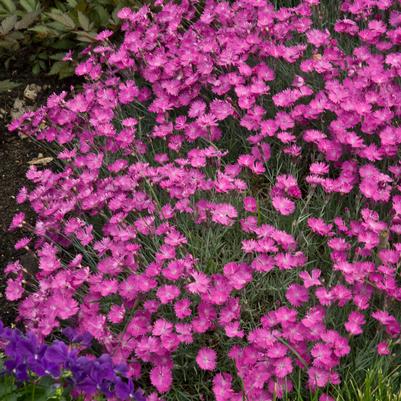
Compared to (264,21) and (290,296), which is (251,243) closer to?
(290,296)

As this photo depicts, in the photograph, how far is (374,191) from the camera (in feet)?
8.62

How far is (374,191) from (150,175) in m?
0.94

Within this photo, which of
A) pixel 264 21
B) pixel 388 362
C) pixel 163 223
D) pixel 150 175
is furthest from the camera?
pixel 264 21

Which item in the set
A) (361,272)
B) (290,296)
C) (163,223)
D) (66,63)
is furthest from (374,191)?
(66,63)

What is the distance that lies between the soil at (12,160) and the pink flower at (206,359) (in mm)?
975

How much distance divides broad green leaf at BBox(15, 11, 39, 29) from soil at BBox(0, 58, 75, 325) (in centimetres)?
37

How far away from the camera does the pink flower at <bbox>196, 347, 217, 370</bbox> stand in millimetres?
2340

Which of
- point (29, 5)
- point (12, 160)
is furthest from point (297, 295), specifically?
point (29, 5)

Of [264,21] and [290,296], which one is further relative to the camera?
[264,21]

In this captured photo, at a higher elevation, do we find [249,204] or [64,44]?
[249,204]

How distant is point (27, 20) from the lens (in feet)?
13.1

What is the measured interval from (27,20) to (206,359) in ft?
8.20

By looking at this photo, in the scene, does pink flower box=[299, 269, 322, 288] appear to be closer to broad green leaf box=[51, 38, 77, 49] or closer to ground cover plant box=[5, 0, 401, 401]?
ground cover plant box=[5, 0, 401, 401]

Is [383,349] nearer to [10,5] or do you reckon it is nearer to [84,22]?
[84,22]
